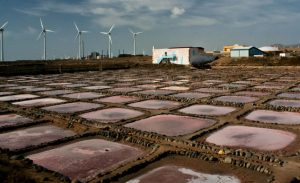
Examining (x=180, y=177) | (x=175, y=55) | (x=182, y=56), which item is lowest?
(x=180, y=177)

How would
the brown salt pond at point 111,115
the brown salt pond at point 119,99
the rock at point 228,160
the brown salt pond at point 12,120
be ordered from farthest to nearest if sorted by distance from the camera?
the brown salt pond at point 119,99 < the brown salt pond at point 111,115 < the brown salt pond at point 12,120 < the rock at point 228,160

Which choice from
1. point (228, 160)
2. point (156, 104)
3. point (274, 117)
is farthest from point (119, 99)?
point (228, 160)

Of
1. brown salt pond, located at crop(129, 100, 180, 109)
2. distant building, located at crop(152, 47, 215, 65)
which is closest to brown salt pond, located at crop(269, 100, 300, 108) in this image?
brown salt pond, located at crop(129, 100, 180, 109)

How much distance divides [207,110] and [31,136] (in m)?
4.86

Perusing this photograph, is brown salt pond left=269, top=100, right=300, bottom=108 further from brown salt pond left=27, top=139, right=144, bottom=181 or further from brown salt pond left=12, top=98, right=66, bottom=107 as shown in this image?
brown salt pond left=12, top=98, right=66, bottom=107

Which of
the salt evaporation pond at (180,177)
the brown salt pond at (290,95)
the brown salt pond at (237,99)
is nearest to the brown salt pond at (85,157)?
the salt evaporation pond at (180,177)

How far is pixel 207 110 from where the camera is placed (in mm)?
9398

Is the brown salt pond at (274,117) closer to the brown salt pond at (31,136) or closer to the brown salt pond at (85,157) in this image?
the brown salt pond at (85,157)

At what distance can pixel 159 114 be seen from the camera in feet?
29.1

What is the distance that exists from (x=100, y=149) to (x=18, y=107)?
5.38 meters

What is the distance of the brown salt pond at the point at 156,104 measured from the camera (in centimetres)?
999

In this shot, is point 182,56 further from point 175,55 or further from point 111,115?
point 111,115

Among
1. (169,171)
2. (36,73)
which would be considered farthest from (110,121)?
(36,73)

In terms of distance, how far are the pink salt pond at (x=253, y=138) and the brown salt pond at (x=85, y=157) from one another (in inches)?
68.6
